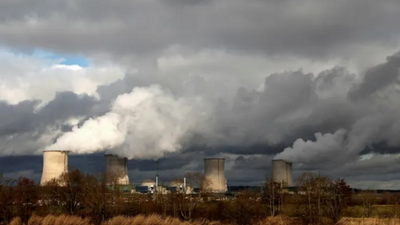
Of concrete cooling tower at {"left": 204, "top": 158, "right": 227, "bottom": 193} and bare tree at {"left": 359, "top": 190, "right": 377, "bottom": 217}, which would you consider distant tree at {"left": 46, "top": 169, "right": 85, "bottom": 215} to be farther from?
bare tree at {"left": 359, "top": 190, "right": 377, "bottom": 217}

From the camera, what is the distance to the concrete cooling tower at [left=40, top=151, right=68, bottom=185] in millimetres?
45969

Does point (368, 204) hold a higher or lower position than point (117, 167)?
lower

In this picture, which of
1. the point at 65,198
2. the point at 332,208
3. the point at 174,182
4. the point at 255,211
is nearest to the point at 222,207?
the point at 255,211

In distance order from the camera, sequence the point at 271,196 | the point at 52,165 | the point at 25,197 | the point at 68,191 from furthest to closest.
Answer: the point at 52,165
the point at 68,191
the point at 271,196
the point at 25,197

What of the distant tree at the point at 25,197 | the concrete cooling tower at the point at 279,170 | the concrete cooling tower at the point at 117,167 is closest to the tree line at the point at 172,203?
the distant tree at the point at 25,197

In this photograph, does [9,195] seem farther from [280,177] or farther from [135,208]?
[280,177]

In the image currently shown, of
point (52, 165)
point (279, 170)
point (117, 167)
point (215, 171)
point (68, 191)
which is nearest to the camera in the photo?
point (68, 191)

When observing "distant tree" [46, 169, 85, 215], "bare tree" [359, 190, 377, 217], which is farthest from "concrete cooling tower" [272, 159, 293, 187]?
"distant tree" [46, 169, 85, 215]

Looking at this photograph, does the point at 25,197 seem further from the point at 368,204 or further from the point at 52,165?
the point at 368,204

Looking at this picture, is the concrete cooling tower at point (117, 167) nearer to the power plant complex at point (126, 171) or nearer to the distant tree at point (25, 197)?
the power plant complex at point (126, 171)

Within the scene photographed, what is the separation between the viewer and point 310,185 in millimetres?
33938

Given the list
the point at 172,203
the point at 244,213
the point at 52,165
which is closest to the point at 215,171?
the point at 52,165

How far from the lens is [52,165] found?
47.0 metres

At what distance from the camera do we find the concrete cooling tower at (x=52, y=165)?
1810 inches
